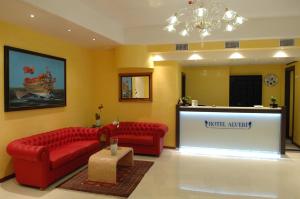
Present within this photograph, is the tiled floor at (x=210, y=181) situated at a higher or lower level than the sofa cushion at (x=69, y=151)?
lower

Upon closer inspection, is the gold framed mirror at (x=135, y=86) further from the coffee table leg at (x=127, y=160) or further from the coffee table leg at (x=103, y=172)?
the coffee table leg at (x=103, y=172)

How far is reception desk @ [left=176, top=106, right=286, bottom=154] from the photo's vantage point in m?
5.67

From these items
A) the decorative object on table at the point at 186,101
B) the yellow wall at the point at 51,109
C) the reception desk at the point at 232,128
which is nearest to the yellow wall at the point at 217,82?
the decorative object on table at the point at 186,101

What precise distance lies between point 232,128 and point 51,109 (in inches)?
179

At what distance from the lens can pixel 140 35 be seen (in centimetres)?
602

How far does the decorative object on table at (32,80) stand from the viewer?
4.08m

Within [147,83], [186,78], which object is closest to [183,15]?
[147,83]

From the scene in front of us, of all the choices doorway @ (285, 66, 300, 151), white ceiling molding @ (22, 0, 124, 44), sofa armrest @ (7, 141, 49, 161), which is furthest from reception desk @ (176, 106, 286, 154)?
sofa armrest @ (7, 141, 49, 161)

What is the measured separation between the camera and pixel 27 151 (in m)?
3.62

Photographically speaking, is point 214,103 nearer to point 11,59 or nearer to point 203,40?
point 203,40

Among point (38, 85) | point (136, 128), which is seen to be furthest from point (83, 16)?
point (136, 128)

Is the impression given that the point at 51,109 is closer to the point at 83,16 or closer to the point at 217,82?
the point at 83,16

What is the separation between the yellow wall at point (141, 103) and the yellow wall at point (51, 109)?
373 mm

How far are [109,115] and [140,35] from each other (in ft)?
8.34
